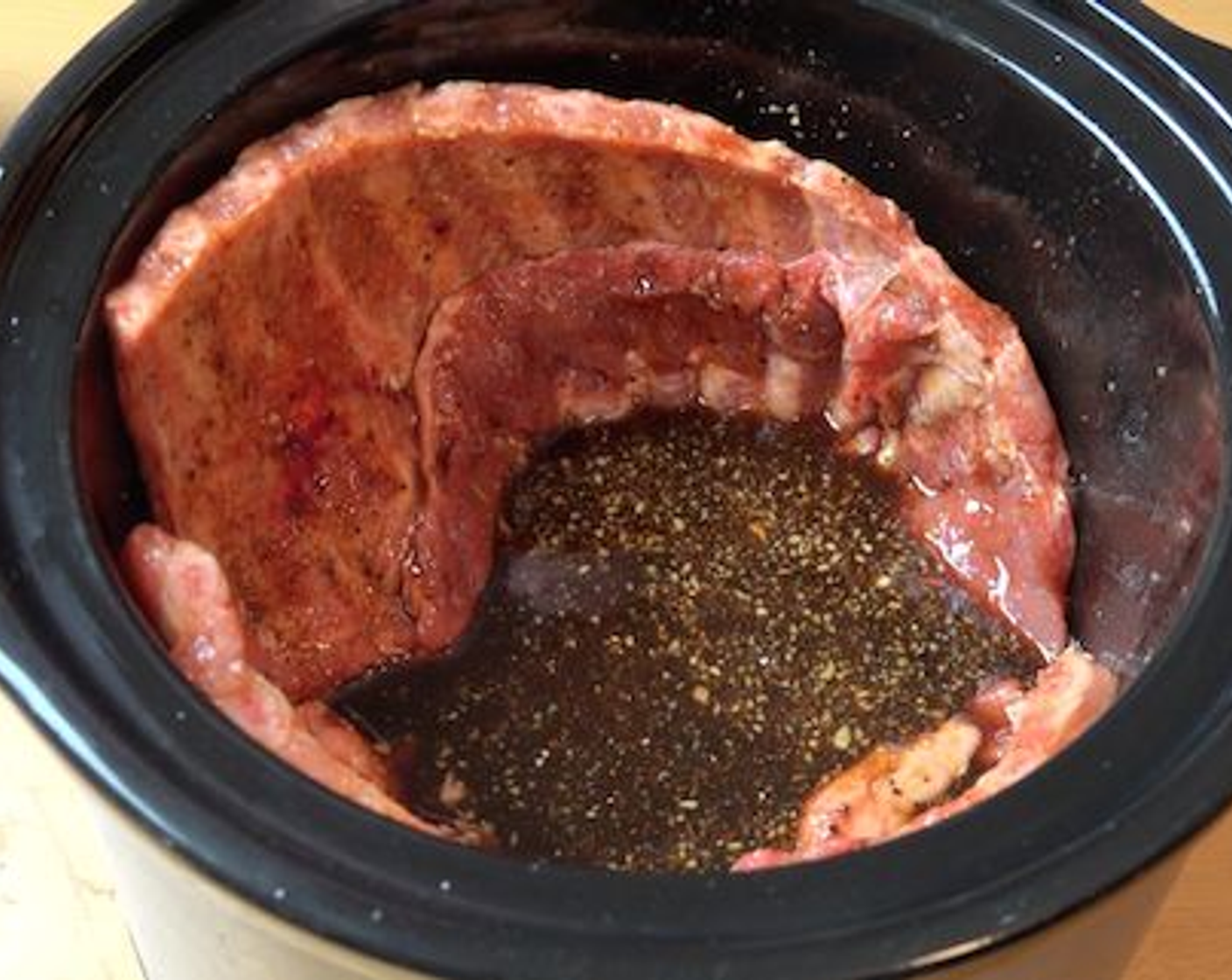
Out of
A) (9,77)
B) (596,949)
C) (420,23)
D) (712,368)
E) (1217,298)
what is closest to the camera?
(596,949)

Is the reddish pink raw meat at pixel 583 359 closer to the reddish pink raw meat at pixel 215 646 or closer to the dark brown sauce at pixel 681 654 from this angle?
the dark brown sauce at pixel 681 654

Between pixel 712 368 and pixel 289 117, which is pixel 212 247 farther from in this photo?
pixel 712 368

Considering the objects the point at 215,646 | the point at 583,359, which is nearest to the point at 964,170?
the point at 583,359

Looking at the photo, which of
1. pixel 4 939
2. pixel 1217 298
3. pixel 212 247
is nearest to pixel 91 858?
pixel 4 939

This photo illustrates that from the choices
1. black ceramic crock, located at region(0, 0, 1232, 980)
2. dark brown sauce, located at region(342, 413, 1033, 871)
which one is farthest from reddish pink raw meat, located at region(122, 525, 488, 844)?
dark brown sauce, located at region(342, 413, 1033, 871)

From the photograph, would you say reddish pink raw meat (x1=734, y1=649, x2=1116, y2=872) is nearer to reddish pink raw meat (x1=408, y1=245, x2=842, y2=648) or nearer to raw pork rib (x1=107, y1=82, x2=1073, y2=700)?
raw pork rib (x1=107, y1=82, x2=1073, y2=700)

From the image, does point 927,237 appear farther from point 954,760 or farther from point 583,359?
point 954,760

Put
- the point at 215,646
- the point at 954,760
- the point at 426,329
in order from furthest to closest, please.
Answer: the point at 426,329 < the point at 954,760 < the point at 215,646
